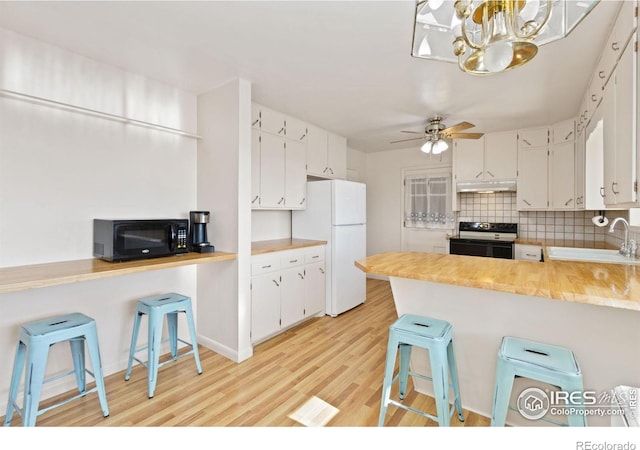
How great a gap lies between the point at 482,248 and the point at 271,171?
9.29ft

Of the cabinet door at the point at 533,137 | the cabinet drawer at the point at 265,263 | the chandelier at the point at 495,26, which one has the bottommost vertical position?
the cabinet drawer at the point at 265,263

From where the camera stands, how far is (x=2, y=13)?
1769 millimetres

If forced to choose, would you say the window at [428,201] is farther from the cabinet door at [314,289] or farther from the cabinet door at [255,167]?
the cabinet door at [255,167]

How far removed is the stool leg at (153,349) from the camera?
2120 millimetres

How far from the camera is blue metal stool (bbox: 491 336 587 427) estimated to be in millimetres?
1349

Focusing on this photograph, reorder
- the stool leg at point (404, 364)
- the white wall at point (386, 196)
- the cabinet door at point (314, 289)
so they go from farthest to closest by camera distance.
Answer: the white wall at point (386, 196)
the cabinet door at point (314, 289)
the stool leg at point (404, 364)

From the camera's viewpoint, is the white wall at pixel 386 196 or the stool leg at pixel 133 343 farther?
the white wall at pixel 386 196

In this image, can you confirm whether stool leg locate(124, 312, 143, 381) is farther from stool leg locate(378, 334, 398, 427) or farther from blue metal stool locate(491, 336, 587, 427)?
blue metal stool locate(491, 336, 587, 427)

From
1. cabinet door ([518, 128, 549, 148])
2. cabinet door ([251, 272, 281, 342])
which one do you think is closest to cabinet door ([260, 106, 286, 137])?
cabinet door ([251, 272, 281, 342])

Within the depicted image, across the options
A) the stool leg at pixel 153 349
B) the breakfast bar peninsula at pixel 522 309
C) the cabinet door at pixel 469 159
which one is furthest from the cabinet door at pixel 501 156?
the stool leg at pixel 153 349

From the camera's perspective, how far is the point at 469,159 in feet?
14.1

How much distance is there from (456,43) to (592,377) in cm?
176

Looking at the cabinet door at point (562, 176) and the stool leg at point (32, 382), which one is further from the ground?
the cabinet door at point (562, 176)

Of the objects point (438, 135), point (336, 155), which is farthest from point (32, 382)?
point (438, 135)
